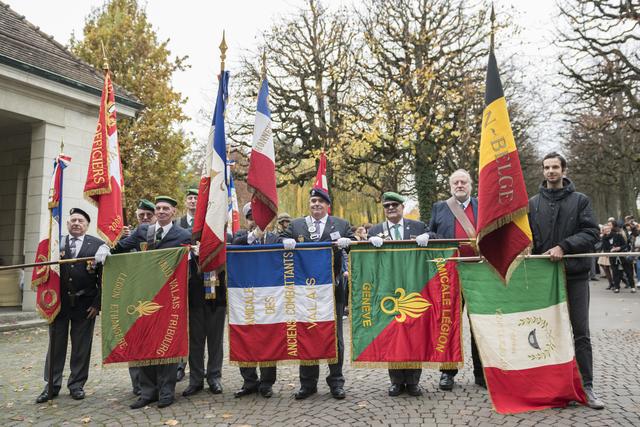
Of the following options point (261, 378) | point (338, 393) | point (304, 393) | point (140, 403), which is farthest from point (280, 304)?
point (140, 403)

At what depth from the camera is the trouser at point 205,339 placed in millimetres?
5852

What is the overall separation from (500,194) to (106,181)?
4.60 m

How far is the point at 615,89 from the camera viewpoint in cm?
1864

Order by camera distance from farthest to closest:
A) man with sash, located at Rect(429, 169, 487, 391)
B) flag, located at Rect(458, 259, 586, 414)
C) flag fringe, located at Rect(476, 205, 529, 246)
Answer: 1. man with sash, located at Rect(429, 169, 487, 391)
2. flag, located at Rect(458, 259, 586, 414)
3. flag fringe, located at Rect(476, 205, 529, 246)

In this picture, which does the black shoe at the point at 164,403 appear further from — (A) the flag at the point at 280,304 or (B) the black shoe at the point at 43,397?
(B) the black shoe at the point at 43,397

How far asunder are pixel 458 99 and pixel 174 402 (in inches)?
562

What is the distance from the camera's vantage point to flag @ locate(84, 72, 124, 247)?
5.96 m

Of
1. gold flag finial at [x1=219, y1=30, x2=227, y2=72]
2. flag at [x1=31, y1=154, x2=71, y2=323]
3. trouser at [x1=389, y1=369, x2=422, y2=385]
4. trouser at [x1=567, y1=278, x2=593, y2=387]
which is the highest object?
gold flag finial at [x1=219, y1=30, x2=227, y2=72]

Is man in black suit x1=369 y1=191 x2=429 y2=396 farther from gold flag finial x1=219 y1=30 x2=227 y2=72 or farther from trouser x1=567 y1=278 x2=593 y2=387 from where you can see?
gold flag finial x1=219 y1=30 x2=227 y2=72

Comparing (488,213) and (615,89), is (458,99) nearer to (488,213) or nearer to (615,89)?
(615,89)

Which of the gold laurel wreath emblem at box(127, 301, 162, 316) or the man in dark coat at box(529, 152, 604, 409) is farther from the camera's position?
the gold laurel wreath emblem at box(127, 301, 162, 316)

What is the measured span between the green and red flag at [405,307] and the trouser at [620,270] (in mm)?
13182

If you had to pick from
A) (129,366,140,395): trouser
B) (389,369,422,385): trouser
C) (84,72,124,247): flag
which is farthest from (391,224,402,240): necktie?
Result: (129,366,140,395): trouser

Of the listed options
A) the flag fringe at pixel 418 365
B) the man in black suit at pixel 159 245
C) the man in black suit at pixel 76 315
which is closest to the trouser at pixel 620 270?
the flag fringe at pixel 418 365
